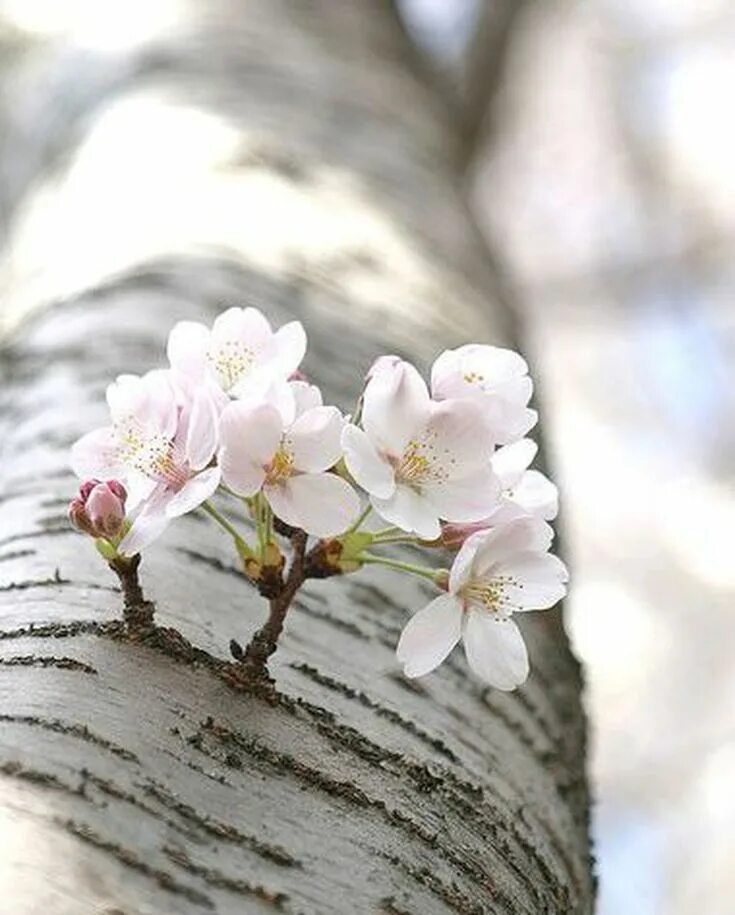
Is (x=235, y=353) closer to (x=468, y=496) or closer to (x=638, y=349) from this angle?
(x=468, y=496)

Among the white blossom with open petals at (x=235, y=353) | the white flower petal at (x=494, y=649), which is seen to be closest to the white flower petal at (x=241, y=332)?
the white blossom with open petals at (x=235, y=353)

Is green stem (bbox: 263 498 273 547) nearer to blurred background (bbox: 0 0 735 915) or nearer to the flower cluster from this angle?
the flower cluster

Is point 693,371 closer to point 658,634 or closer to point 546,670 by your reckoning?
point 658,634

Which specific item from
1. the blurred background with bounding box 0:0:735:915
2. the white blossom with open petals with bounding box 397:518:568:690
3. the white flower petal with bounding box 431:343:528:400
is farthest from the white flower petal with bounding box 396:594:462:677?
the blurred background with bounding box 0:0:735:915

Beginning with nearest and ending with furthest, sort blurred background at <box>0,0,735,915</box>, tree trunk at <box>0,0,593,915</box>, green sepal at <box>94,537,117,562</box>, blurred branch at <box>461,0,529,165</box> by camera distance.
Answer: tree trunk at <box>0,0,593,915</box>, green sepal at <box>94,537,117,562</box>, blurred branch at <box>461,0,529,165</box>, blurred background at <box>0,0,735,915</box>

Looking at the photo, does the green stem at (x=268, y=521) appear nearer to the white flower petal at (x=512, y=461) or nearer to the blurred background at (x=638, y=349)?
the white flower petal at (x=512, y=461)

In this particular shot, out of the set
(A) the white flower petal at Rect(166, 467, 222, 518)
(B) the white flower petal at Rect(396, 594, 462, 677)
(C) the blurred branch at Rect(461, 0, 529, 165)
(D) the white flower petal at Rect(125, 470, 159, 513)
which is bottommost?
(B) the white flower petal at Rect(396, 594, 462, 677)
